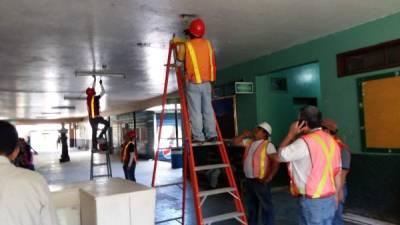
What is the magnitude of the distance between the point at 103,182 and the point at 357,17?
3958 millimetres

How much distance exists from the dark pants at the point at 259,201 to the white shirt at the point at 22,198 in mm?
2813

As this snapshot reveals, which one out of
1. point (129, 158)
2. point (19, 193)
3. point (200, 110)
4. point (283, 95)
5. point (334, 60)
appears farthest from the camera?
point (129, 158)

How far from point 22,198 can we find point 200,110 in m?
2.32

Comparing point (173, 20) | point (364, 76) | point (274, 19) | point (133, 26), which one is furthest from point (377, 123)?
point (133, 26)

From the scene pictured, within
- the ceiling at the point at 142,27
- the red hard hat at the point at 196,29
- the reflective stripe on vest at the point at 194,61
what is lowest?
the reflective stripe on vest at the point at 194,61

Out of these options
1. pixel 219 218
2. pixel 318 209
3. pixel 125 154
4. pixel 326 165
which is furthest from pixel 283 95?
pixel 318 209

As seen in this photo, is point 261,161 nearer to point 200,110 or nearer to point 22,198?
point 200,110

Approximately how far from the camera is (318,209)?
2.61 m

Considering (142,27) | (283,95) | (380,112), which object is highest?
(142,27)

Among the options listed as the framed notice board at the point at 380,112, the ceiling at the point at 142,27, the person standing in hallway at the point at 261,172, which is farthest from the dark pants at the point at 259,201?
the ceiling at the point at 142,27

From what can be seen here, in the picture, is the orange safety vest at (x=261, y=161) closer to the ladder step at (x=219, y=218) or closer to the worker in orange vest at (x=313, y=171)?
the ladder step at (x=219, y=218)

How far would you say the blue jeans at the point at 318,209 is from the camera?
2611 millimetres

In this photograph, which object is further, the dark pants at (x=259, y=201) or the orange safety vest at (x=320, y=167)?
the dark pants at (x=259, y=201)

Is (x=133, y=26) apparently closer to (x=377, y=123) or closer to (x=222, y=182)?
(x=377, y=123)
